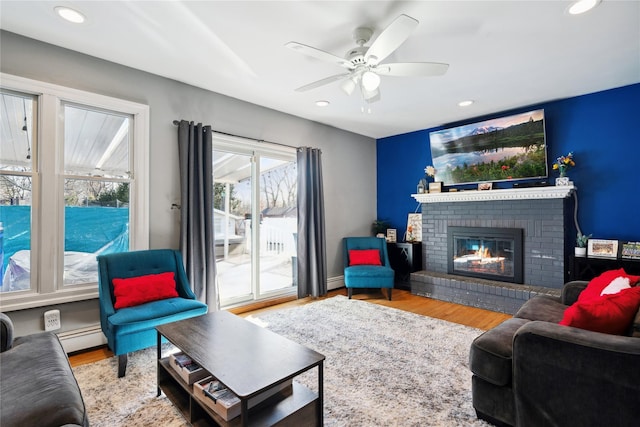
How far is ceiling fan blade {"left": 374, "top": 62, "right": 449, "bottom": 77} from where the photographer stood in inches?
89.2

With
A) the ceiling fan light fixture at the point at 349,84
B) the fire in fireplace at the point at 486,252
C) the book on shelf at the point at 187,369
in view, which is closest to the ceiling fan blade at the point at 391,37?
the ceiling fan light fixture at the point at 349,84

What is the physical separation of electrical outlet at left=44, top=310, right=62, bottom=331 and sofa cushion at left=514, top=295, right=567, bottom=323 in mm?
3714

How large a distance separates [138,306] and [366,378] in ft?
6.29

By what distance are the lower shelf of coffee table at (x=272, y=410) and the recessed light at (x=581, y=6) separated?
2.97m

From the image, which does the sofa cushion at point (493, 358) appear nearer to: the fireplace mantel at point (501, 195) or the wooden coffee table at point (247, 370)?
the wooden coffee table at point (247, 370)

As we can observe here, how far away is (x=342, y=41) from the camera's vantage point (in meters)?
2.52

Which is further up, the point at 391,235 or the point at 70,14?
the point at 70,14

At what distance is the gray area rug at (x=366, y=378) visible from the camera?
184cm

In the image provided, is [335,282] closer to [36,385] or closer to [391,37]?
[391,37]

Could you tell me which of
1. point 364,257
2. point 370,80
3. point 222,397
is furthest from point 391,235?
point 222,397

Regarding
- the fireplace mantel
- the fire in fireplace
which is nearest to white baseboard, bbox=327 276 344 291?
the fire in fireplace

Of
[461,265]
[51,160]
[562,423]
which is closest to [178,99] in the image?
[51,160]

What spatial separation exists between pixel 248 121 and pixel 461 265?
3.65 m

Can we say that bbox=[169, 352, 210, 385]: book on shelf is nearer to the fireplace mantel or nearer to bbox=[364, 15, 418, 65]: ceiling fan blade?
bbox=[364, 15, 418, 65]: ceiling fan blade
